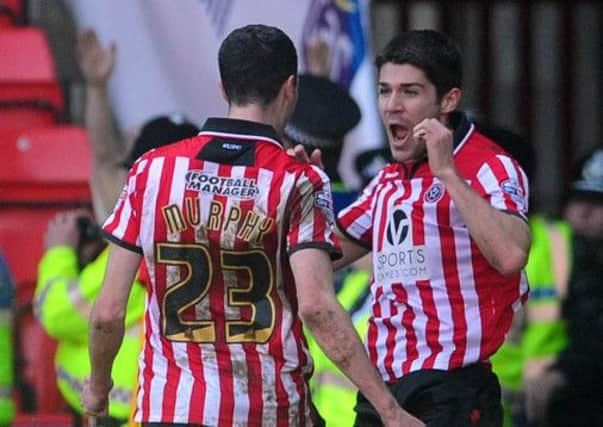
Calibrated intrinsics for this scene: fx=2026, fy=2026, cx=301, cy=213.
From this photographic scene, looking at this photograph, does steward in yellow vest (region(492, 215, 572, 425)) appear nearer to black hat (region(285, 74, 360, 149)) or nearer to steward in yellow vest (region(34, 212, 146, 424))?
black hat (region(285, 74, 360, 149))

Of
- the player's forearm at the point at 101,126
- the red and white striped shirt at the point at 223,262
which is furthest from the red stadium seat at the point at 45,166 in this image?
the red and white striped shirt at the point at 223,262

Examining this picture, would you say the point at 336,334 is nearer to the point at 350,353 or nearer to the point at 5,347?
the point at 350,353

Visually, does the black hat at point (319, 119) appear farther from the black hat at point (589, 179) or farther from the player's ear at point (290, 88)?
the black hat at point (589, 179)

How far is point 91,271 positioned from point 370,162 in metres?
1.31

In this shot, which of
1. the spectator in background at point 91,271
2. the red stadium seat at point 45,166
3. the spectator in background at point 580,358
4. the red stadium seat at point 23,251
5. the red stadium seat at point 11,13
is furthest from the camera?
the red stadium seat at point 11,13

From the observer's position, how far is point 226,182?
490 centimetres

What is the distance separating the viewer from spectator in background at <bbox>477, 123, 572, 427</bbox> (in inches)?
299

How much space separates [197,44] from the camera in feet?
26.7

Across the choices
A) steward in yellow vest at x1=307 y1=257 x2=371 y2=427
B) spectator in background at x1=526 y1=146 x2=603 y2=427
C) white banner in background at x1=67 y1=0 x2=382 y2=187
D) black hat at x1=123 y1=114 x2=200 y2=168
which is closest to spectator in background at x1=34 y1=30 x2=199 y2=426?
black hat at x1=123 y1=114 x2=200 y2=168

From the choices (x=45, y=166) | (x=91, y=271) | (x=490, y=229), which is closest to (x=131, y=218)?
(x=490, y=229)

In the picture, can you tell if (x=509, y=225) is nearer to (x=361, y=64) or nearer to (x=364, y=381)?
(x=364, y=381)

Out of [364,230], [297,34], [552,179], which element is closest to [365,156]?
[297,34]

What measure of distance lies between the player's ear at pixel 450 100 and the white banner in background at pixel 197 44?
2750 millimetres

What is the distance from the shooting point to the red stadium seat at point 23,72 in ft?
27.6
